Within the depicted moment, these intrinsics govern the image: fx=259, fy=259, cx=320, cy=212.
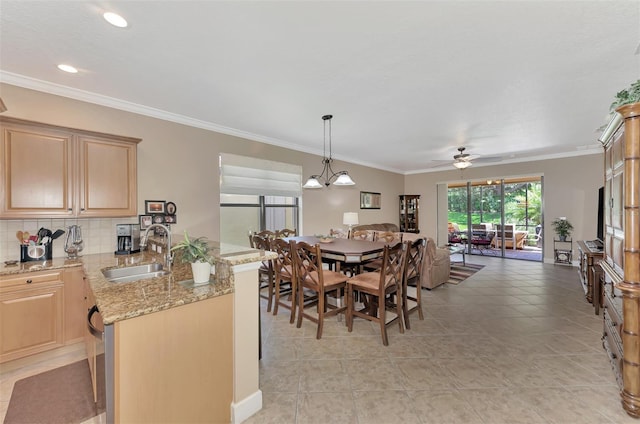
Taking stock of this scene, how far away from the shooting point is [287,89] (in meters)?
2.88

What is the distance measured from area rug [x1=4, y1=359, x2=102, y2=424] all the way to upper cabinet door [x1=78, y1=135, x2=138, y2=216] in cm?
149

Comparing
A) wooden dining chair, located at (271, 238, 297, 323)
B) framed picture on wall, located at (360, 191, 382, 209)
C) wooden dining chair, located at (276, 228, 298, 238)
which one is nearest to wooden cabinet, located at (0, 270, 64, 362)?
wooden dining chair, located at (271, 238, 297, 323)

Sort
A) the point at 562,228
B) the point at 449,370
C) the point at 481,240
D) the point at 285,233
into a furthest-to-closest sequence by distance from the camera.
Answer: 1. the point at 481,240
2. the point at 562,228
3. the point at 285,233
4. the point at 449,370

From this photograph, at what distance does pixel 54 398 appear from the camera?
78.4 inches

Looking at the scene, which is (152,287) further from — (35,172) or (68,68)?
(68,68)

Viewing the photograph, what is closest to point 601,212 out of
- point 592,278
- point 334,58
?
point 592,278

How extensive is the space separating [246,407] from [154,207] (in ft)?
9.09

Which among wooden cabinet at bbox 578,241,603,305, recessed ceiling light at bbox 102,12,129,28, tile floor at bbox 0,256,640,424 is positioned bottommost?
tile floor at bbox 0,256,640,424

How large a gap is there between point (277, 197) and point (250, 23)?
11.8 feet

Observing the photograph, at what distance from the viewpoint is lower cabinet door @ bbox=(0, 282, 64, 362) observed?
7.16 ft

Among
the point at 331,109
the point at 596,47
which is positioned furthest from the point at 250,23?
the point at 596,47

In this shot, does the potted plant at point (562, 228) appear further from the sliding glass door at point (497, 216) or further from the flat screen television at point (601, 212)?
the flat screen television at point (601, 212)

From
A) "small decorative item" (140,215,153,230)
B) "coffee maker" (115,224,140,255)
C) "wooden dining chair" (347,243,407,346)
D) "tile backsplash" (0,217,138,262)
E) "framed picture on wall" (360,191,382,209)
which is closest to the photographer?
"tile backsplash" (0,217,138,262)

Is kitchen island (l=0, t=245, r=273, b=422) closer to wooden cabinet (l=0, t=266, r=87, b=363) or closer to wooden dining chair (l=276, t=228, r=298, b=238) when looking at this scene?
wooden cabinet (l=0, t=266, r=87, b=363)
